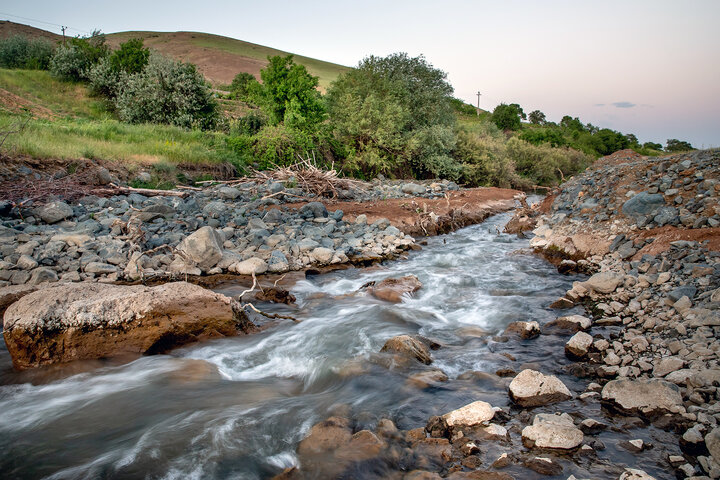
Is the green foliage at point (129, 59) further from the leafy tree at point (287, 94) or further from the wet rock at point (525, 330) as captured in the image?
the wet rock at point (525, 330)

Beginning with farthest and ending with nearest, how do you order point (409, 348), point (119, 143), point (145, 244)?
1. point (119, 143)
2. point (145, 244)
3. point (409, 348)

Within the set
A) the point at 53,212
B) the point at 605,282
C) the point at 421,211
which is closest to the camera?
the point at 605,282

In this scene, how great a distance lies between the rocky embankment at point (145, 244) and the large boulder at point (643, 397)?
15.1ft

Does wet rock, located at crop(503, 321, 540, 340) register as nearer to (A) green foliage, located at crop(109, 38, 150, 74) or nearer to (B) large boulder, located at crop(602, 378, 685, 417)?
(B) large boulder, located at crop(602, 378, 685, 417)

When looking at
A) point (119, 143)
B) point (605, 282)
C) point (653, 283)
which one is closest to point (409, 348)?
point (605, 282)

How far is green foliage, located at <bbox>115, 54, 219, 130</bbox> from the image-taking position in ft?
69.7

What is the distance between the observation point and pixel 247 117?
20.4m

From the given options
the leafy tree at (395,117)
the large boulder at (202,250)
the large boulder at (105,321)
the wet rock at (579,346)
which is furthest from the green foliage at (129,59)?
the wet rock at (579,346)

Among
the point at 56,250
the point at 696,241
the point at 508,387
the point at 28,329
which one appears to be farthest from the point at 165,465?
the point at 696,241

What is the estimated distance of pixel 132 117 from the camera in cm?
2134

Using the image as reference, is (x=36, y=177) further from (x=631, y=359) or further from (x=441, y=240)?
(x=631, y=359)

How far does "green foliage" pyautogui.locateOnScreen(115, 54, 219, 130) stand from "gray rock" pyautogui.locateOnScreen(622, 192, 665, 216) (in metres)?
19.1

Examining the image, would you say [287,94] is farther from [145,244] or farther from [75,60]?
[75,60]

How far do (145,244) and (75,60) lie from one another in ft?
81.0
